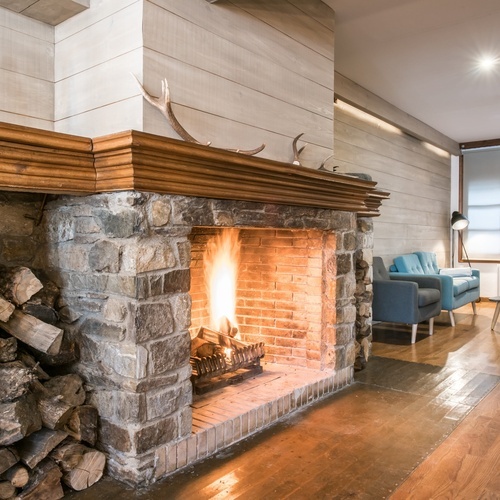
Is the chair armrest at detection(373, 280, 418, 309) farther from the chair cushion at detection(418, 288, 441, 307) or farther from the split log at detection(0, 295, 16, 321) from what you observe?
the split log at detection(0, 295, 16, 321)

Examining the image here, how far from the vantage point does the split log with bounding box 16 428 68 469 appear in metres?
1.79

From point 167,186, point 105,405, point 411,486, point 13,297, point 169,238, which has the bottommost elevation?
point 411,486

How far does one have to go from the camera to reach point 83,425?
198 centimetres

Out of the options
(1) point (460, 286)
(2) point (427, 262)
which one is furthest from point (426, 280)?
(2) point (427, 262)

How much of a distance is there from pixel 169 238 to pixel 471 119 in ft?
18.2

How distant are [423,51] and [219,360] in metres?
2.98

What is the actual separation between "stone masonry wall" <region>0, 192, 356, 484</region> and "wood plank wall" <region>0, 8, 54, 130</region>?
1.33ft

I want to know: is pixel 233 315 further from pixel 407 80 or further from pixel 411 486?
pixel 407 80

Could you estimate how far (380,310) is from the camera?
4.86m

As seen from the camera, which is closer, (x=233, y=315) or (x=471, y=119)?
(x=233, y=315)

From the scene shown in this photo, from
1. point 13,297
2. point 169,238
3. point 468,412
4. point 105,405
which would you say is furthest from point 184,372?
point 468,412

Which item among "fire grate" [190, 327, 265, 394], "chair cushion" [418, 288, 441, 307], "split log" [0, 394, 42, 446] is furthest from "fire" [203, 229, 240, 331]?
"chair cushion" [418, 288, 441, 307]

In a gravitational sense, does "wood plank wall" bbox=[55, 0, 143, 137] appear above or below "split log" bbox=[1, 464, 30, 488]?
above

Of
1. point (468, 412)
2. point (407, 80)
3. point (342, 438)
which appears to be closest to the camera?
point (342, 438)
